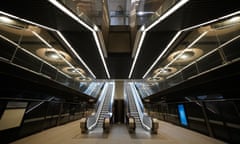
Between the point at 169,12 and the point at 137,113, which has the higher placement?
the point at 169,12

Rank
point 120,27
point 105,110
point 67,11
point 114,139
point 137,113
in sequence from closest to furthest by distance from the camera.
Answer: point 67,11, point 114,139, point 120,27, point 137,113, point 105,110

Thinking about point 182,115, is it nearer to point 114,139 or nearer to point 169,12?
point 114,139

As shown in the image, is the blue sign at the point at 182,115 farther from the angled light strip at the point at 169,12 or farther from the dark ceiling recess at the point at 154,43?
the angled light strip at the point at 169,12

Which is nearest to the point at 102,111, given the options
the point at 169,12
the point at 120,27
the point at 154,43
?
the point at 120,27

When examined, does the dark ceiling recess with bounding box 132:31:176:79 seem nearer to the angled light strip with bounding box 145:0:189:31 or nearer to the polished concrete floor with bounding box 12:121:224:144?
the angled light strip with bounding box 145:0:189:31

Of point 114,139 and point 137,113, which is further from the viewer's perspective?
point 137,113

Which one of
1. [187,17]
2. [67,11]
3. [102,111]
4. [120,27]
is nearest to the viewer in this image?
[67,11]

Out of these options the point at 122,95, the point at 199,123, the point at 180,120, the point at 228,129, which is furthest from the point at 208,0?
the point at 122,95

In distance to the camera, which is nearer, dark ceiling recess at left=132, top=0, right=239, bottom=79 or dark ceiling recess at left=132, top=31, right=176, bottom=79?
dark ceiling recess at left=132, top=0, right=239, bottom=79

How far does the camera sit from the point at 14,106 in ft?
16.6

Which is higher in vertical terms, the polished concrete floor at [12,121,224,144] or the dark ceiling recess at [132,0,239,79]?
the dark ceiling recess at [132,0,239,79]

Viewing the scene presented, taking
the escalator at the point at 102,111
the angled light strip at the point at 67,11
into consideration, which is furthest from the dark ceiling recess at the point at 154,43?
the escalator at the point at 102,111

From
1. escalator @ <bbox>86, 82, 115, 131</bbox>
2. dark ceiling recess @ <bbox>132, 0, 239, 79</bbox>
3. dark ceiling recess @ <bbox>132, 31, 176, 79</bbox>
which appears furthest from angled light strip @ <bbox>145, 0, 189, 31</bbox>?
escalator @ <bbox>86, 82, 115, 131</bbox>

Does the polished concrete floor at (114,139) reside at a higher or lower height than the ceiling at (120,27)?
lower
